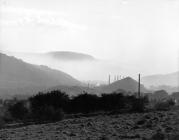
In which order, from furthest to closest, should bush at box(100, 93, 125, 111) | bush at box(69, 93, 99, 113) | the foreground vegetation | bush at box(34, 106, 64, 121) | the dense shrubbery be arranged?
bush at box(100, 93, 125, 111), bush at box(69, 93, 99, 113), the dense shrubbery, the foreground vegetation, bush at box(34, 106, 64, 121)

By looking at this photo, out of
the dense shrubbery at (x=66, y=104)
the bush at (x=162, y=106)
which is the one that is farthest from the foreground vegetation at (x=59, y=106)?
the bush at (x=162, y=106)

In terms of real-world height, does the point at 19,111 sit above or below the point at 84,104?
below

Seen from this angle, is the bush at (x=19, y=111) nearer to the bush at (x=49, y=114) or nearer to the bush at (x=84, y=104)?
the bush at (x=49, y=114)

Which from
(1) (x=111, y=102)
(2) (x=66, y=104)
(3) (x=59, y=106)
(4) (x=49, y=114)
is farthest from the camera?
(1) (x=111, y=102)

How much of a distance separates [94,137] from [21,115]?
34.3 meters

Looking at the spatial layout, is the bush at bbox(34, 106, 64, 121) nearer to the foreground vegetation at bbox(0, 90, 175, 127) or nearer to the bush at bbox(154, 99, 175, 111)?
the foreground vegetation at bbox(0, 90, 175, 127)

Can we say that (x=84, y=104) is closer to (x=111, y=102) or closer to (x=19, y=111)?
(x=111, y=102)

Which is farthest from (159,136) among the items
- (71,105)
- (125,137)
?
(71,105)

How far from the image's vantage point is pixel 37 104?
6619cm

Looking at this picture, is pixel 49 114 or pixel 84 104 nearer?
pixel 49 114

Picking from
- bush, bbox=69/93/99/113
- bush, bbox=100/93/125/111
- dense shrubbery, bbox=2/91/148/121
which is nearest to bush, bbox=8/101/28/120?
dense shrubbery, bbox=2/91/148/121

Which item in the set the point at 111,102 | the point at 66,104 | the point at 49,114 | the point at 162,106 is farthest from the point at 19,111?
the point at 162,106

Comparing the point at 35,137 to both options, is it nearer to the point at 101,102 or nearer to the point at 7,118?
the point at 7,118

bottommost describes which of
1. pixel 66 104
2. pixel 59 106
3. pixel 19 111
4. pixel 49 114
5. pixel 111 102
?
pixel 49 114
